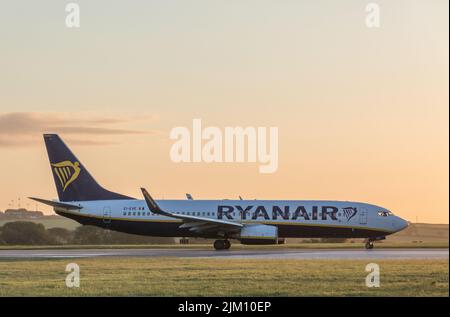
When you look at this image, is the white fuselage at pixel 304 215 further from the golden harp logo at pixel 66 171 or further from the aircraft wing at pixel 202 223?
the golden harp logo at pixel 66 171

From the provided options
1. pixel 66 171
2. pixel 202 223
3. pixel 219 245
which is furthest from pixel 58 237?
pixel 219 245

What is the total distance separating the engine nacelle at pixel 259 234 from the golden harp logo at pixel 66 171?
13.0 meters

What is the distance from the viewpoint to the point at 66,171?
2539 inches

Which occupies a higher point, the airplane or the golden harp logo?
the golden harp logo

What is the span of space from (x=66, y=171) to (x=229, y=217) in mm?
11981

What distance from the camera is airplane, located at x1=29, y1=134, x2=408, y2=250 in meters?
60.0

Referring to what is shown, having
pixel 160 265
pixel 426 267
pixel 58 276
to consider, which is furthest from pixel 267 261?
pixel 58 276

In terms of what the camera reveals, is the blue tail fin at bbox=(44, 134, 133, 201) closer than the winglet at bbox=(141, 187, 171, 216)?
No

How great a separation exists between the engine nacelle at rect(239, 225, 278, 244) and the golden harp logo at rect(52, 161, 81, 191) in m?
13.0

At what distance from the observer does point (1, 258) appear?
48.8 meters

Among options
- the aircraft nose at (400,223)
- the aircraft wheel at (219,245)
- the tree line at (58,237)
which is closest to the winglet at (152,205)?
the aircraft wheel at (219,245)

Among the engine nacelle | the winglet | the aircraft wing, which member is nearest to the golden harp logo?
the aircraft wing

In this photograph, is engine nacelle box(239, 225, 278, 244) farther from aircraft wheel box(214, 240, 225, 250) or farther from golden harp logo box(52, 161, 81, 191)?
golden harp logo box(52, 161, 81, 191)
